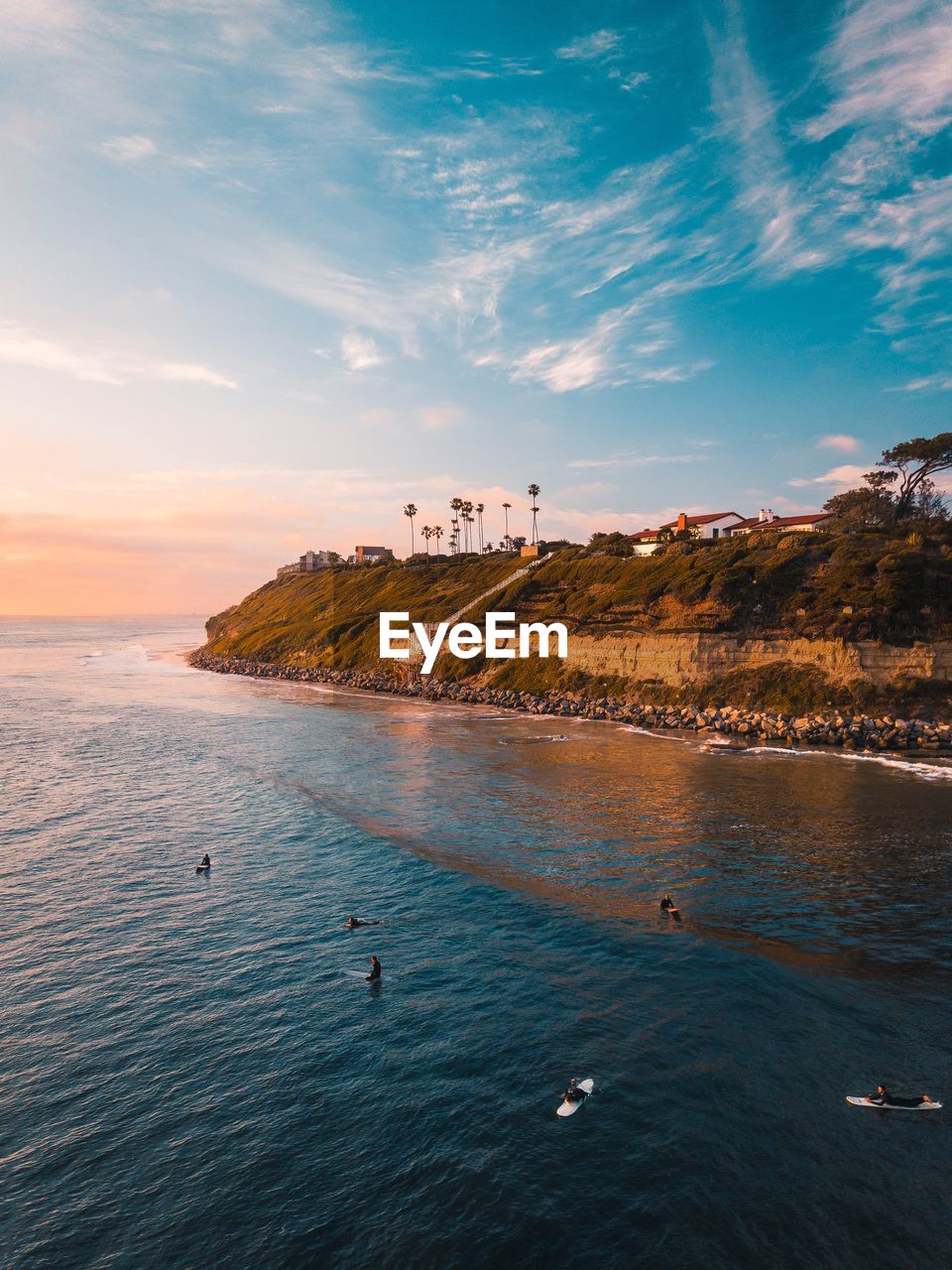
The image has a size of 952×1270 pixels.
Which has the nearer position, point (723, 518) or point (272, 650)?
point (723, 518)

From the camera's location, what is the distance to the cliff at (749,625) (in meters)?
75.8

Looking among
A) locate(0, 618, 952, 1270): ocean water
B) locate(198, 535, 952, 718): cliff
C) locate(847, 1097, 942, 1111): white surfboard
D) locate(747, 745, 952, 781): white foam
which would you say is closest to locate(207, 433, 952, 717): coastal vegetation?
locate(198, 535, 952, 718): cliff

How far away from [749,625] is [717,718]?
16.2 metres

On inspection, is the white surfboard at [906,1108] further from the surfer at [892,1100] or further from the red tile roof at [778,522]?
the red tile roof at [778,522]

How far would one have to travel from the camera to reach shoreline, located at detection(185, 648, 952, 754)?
68312 mm

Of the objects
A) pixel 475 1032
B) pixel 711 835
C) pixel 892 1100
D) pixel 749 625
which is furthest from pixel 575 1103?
pixel 749 625

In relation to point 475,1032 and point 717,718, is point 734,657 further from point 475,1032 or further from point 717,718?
point 475,1032

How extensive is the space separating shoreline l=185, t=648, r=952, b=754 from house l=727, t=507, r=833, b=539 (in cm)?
5143

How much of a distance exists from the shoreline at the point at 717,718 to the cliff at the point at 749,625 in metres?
2.25

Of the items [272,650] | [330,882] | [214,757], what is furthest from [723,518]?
[330,882]

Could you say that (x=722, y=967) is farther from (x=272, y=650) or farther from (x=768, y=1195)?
(x=272, y=650)

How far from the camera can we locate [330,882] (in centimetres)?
3675

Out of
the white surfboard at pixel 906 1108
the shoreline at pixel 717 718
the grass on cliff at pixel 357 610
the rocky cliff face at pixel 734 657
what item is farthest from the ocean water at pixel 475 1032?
the grass on cliff at pixel 357 610

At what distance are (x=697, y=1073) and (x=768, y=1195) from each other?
449 centimetres
